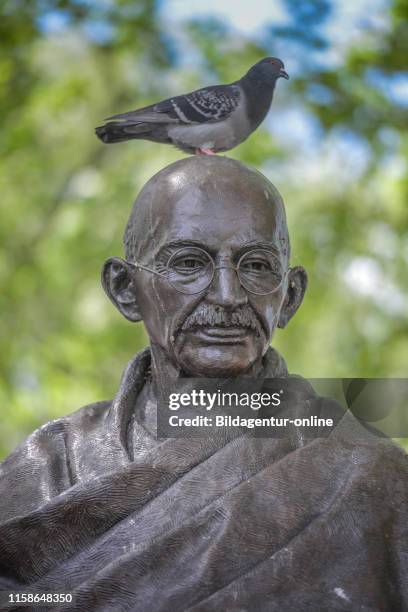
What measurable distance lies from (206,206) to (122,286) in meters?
0.53

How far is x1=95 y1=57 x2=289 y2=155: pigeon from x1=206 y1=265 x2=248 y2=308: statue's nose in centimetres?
102

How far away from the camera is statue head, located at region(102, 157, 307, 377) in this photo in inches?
160

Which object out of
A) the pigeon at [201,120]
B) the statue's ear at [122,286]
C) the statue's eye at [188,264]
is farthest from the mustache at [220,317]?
the pigeon at [201,120]

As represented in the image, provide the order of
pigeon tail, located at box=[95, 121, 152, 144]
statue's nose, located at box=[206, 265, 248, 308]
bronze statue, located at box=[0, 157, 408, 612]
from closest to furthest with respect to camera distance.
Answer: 1. bronze statue, located at box=[0, 157, 408, 612]
2. statue's nose, located at box=[206, 265, 248, 308]
3. pigeon tail, located at box=[95, 121, 152, 144]

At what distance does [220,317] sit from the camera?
4.03 metres


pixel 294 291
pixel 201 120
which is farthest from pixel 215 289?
pixel 201 120

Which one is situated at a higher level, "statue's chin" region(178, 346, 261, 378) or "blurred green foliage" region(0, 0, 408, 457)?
"blurred green foliage" region(0, 0, 408, 457)

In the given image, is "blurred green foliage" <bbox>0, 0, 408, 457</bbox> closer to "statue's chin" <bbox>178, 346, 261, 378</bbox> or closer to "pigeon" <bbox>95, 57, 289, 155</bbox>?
"pigeon" <bbox>95, 57, 289, 155</bbox>

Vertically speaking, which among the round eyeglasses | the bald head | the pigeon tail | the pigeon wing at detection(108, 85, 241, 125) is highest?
the pigeon wing at detection(108, 85, 241, 125)

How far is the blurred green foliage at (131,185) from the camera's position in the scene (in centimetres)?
1040

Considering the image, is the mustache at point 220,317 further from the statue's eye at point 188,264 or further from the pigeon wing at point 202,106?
the pigeon wing at point 202,106

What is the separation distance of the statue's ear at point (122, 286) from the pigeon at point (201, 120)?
700 millimetres

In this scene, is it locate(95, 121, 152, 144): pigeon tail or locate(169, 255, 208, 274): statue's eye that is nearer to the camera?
locate(169, 255, 208, 274): statue's eye

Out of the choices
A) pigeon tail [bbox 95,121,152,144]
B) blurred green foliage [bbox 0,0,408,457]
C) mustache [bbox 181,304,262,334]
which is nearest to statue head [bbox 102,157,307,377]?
mustache [bbox 181,304,262,334]
